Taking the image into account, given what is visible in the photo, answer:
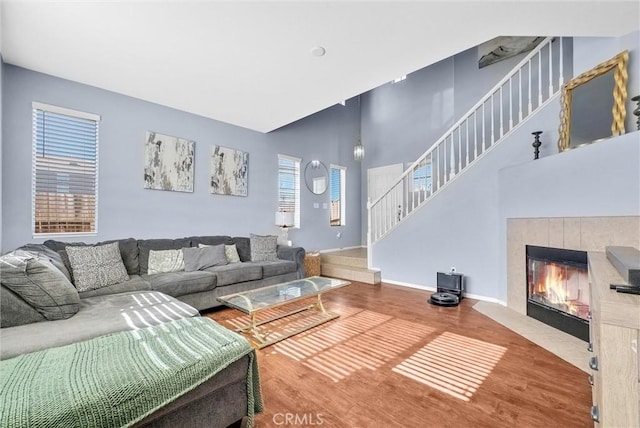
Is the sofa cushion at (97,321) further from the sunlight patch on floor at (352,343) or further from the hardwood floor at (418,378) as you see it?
the sunlight patch on floor at (352,343)

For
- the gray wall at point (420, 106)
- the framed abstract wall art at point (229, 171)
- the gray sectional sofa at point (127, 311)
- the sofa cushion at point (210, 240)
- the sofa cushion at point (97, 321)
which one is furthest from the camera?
the gray wall at point (420, 106)

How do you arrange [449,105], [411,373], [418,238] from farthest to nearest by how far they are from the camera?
[449,105] → [418,238] → [411,373]

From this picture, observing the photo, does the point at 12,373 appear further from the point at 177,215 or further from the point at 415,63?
the point at 415,63

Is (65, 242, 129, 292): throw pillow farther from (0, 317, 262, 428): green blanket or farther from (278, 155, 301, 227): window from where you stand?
(278, 155, 301, 227): window

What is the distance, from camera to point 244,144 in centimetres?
493

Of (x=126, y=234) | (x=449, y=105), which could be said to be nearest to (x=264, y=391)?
(x=126, y=234)

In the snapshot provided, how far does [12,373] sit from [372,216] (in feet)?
15.3

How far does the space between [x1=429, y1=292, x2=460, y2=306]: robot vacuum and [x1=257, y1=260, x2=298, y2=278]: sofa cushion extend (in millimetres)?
2020

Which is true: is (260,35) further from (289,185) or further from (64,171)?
(289,185)

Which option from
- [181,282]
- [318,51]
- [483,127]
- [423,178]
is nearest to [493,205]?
[483,127]

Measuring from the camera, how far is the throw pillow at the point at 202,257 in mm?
3578

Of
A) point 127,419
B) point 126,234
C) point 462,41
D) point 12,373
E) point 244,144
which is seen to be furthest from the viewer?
point 244,144

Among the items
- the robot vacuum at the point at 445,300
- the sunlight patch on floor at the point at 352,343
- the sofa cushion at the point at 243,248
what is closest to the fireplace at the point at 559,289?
the robot vacuum at the point at 445,300

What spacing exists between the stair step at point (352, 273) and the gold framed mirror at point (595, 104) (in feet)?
9.84
